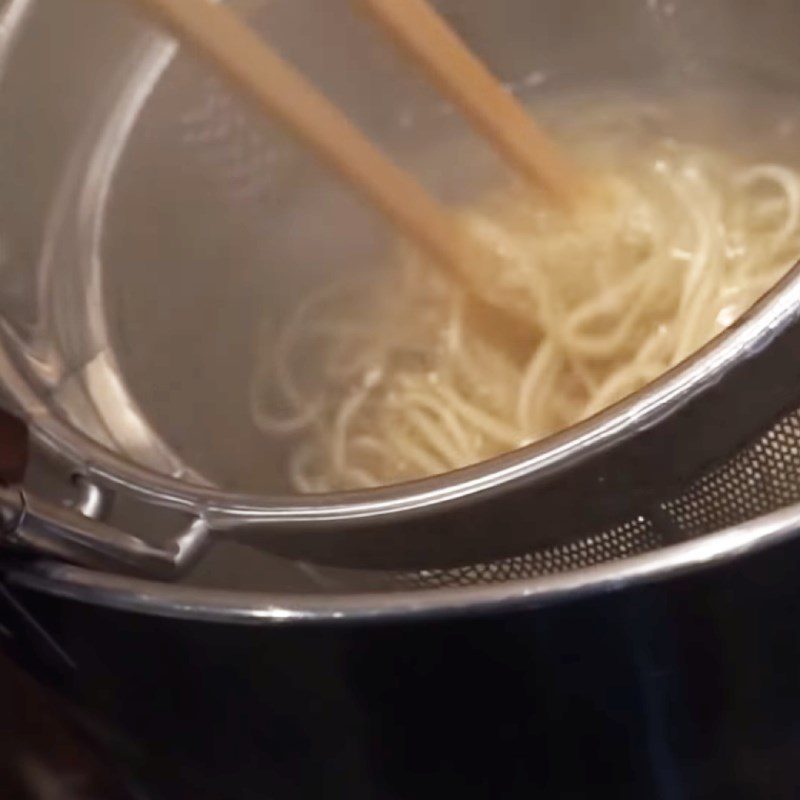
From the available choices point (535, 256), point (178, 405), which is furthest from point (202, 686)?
point (535, 256)

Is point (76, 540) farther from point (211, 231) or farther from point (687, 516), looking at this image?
point (211, 231)

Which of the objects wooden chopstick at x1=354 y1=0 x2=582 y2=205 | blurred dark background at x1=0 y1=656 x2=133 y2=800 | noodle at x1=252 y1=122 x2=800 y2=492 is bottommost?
blurred dark background at x1=0 y1=656 x2=133 y2=800

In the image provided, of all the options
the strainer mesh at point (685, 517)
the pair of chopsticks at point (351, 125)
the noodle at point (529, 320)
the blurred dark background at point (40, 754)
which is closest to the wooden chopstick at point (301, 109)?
the pair of chopsticks at point (351, 125)

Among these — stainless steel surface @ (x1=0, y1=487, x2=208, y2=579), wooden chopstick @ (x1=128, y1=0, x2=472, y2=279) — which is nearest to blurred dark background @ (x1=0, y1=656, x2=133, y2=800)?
stainless steel surface @ (x1=0, y1=487, x2=208, y2=579)

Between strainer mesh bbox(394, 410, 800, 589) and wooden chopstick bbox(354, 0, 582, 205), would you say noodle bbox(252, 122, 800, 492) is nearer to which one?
wooden chopstick bbox(354, 0, 582, 205)

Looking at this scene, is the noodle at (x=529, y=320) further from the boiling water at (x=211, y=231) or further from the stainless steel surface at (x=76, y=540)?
the stainless steel surface at (x=76, y=540)

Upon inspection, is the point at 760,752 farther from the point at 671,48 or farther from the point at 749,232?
the point at 671,48

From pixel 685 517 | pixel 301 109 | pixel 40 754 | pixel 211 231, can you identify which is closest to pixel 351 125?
pixel 301 109
